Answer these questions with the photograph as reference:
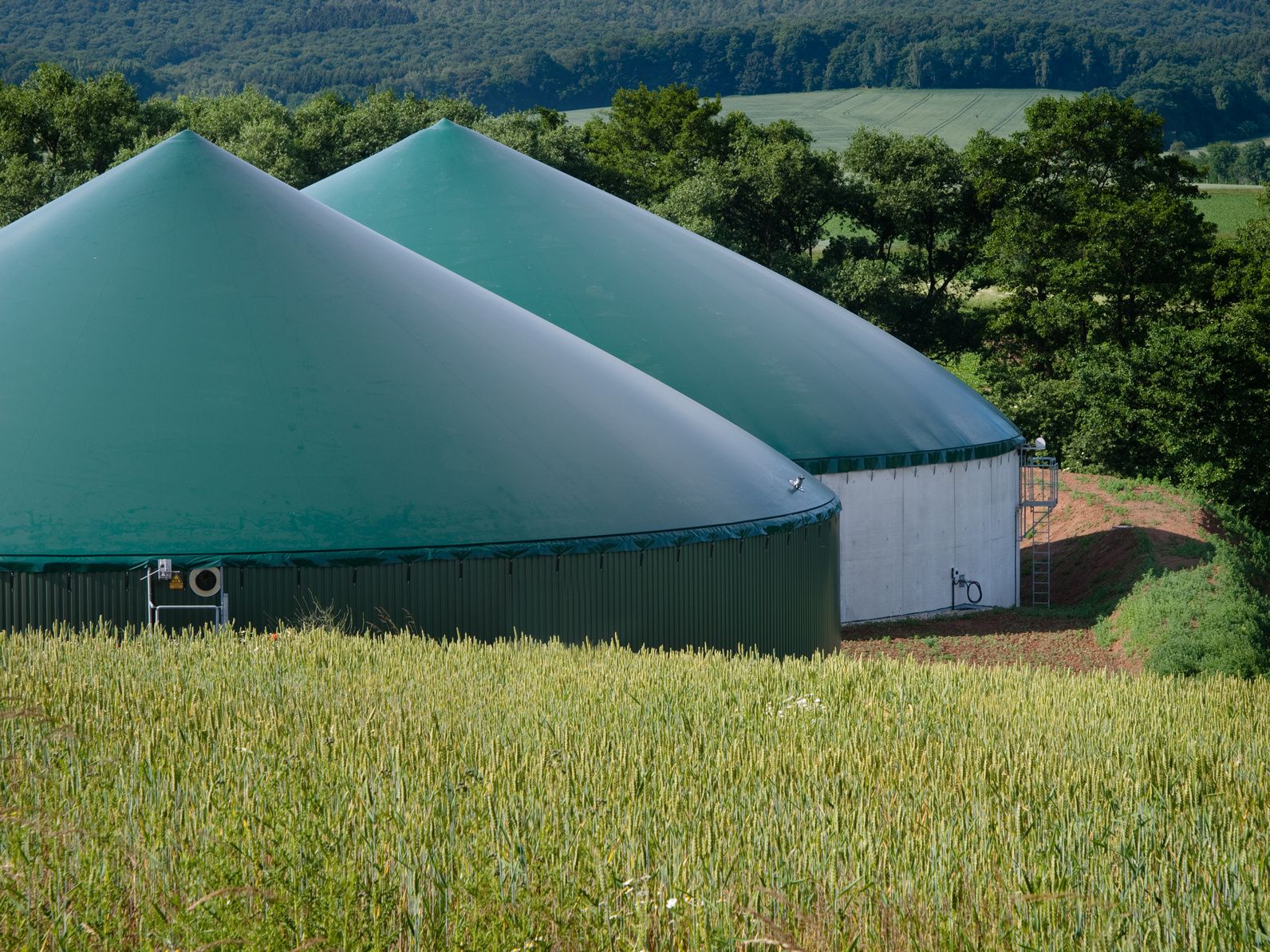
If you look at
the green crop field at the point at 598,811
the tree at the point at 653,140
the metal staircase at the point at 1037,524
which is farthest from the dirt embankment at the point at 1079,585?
the tree at the point at 653,140

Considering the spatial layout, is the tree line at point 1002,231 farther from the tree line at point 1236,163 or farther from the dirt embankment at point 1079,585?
the tree line at point 1236,163

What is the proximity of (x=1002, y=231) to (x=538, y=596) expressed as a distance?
4190 cm

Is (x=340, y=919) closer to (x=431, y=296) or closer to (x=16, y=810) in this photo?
(x=16, y=810)

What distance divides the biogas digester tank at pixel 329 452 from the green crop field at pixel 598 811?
4798 millimetres

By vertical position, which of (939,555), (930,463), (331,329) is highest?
(331,329)

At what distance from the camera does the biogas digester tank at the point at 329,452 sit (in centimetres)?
1645

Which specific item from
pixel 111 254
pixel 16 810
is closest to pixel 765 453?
pixel 111 254

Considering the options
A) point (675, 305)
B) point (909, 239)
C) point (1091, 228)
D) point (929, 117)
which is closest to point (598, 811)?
point (675, 305)

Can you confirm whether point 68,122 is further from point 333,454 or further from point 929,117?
point 929,117

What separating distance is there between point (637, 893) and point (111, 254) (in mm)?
15719

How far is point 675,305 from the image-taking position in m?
29.4

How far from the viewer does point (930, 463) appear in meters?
29.4

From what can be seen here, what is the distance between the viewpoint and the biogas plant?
16422 millimetres

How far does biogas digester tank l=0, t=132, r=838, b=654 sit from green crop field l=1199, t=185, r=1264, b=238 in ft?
269
